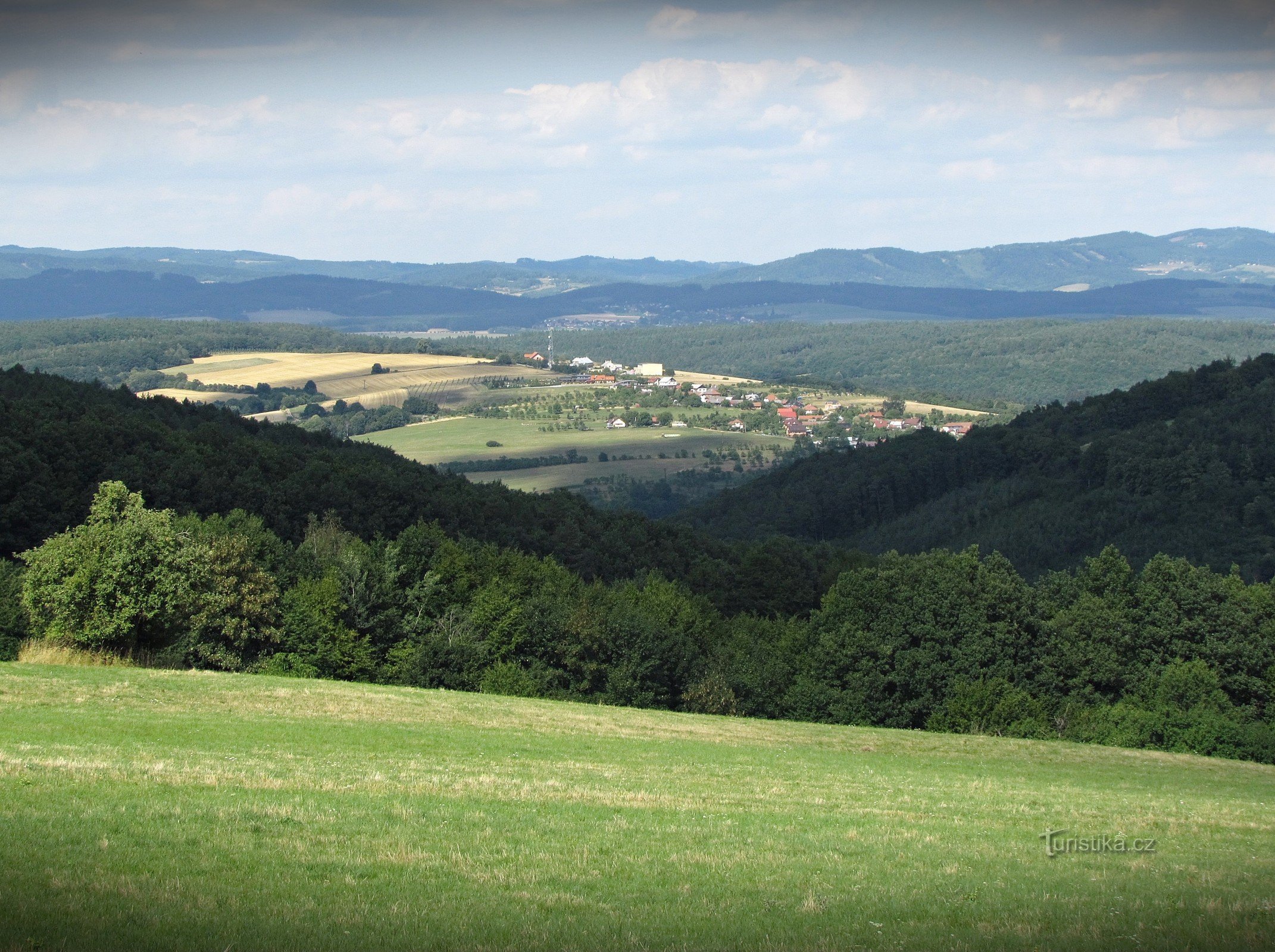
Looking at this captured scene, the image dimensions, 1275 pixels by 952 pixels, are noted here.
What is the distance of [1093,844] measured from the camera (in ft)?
55.6

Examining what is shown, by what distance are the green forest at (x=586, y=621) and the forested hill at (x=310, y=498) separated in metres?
0.26

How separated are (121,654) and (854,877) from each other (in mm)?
25501

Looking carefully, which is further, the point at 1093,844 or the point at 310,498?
the point at 310,498

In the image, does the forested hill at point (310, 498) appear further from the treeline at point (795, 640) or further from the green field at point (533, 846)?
the green field at point (533, 846)

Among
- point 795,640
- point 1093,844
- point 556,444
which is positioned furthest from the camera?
point 556,444

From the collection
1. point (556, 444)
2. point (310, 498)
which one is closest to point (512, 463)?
point (556, 444)

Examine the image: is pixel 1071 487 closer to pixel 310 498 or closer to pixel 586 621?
pixel 310 498

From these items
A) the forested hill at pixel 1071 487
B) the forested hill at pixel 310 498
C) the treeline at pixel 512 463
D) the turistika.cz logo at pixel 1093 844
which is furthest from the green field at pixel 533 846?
the treeline at pixel 512 463

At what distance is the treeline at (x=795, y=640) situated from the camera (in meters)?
41.5

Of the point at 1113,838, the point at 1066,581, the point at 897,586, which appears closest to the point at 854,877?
the point at 1113,838

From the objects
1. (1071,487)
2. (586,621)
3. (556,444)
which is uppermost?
(586,621)

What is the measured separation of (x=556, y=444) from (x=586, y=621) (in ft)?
412

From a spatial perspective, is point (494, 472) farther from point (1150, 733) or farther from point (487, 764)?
point (487, 764)

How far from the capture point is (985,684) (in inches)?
1773
